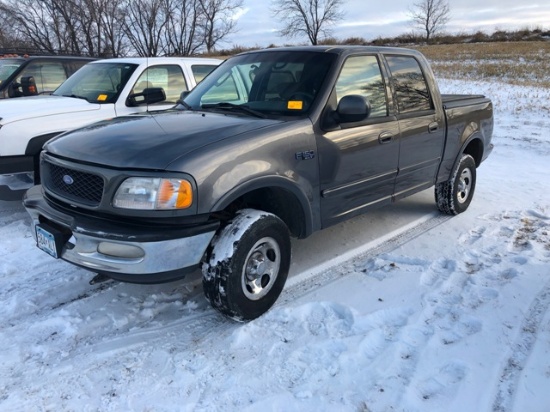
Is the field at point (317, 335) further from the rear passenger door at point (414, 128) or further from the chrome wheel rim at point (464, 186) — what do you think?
the chrome wheel rim at point (464, 186)

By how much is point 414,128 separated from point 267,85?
1.51 metres

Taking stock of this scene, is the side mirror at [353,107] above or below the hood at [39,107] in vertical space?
below

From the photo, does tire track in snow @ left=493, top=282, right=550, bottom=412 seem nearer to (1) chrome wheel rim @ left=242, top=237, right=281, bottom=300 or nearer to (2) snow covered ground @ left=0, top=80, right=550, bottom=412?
(2) snow covered ground @ left=0, top=80, right=550, bottom=412

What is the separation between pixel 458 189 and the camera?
218 inches

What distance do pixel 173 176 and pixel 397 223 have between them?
128 inches

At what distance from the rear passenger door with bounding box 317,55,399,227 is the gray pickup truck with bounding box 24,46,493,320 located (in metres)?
0.01

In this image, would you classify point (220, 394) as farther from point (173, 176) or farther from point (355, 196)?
point (355, 196)

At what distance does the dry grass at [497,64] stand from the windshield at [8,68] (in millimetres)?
17403

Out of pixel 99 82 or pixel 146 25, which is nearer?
pixel 99 82

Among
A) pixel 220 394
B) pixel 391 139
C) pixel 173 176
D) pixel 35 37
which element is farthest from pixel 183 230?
pixel 35 37

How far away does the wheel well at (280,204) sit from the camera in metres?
3.43

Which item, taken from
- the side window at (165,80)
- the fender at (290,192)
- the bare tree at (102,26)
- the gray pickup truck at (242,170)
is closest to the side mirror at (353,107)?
the gray pickup truck at (242,170)

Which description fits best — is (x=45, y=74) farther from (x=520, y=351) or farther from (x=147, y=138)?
(x=520, y=351)

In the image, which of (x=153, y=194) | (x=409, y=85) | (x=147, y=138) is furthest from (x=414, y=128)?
(x=153, y=194)
